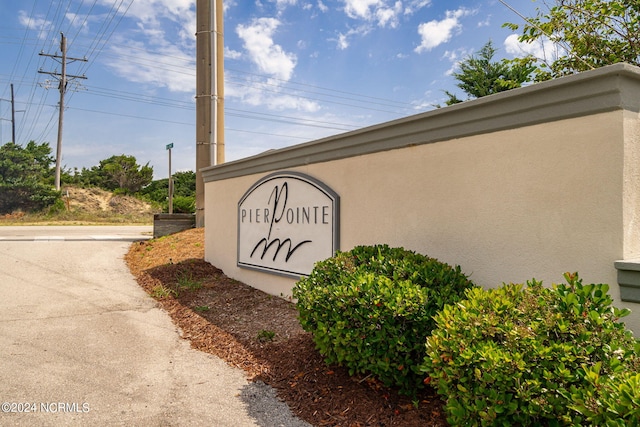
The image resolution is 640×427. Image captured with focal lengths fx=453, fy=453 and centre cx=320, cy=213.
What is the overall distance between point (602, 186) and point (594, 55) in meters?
7.13

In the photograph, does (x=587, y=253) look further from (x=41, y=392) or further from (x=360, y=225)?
(x=41, y=392)

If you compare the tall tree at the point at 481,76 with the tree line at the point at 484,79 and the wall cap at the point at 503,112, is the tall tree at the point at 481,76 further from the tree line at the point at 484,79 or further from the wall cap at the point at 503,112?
the wall cap at the point at 503,112

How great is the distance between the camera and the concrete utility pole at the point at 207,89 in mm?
13211

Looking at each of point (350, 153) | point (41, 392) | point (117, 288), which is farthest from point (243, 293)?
point (41, 392)

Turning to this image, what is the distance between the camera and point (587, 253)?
11.6ft

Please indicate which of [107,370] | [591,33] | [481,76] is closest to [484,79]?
[481,76]

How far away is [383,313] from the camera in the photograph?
355 centimetres

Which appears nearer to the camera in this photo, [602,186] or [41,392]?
[602,186]

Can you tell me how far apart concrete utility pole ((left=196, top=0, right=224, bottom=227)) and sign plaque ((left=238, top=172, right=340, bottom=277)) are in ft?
17.7

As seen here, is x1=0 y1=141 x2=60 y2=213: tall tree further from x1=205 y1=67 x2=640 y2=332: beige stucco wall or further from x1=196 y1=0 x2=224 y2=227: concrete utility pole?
x1=205 y1=67 x2=640 y2=332: beige stucco wall

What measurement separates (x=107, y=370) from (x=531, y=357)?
4.00 meters

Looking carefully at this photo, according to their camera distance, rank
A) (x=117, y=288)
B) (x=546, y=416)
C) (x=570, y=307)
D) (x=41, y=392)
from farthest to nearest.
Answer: (x=117, y=288), (x=41, y=392), (x=570, y=307), (x=546, y=416)

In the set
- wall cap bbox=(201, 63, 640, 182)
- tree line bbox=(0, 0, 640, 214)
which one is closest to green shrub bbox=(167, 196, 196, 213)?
tree line bbox=(0, 0, 640, 214)

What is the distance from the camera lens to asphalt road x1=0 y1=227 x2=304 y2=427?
371 centimetres
